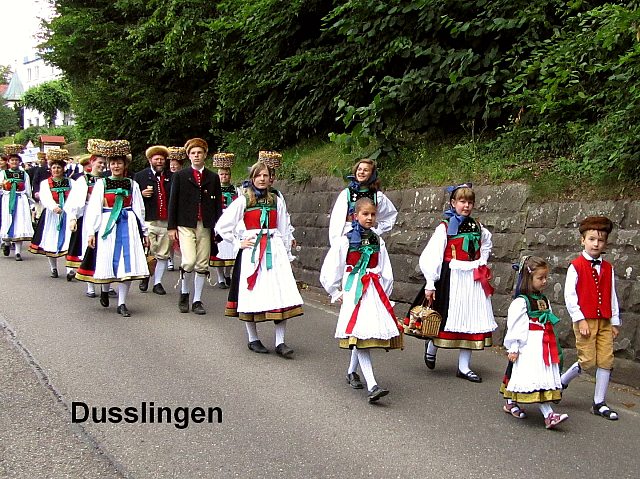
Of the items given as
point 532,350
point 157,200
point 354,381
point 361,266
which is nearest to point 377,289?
point 361,266

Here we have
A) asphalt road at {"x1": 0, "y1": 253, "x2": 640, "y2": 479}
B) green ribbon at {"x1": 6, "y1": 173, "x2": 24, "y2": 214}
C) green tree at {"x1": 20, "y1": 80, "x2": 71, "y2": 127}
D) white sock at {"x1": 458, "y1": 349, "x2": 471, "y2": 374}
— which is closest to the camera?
asphalt road at {"x1": 0, "y1": 253, "x2": 640, "y2": 479}

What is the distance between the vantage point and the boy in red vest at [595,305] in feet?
19.5

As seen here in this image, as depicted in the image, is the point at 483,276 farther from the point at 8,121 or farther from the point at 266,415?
the point at 8,121

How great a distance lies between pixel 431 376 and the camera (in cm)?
708

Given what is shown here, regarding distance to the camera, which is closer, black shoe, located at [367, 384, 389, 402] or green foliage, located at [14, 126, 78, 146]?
black shoe, located at [367, 384, 389, 402]

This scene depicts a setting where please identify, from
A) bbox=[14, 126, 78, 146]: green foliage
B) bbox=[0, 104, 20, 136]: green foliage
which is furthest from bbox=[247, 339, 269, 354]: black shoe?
bbox=[0, 104, 20, 136]: green foliage

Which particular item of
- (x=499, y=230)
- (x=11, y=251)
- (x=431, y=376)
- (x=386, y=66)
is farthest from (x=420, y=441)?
(x=11, y=251)

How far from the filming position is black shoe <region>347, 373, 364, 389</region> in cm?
656

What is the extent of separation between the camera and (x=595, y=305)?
→ 5961 millimetres

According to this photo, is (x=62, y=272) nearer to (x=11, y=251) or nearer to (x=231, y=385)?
(x=11, y=251)

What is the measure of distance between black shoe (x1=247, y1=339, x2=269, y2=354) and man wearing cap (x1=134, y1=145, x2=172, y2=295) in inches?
169

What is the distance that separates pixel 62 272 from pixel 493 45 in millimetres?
8200

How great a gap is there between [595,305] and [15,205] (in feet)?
42.3

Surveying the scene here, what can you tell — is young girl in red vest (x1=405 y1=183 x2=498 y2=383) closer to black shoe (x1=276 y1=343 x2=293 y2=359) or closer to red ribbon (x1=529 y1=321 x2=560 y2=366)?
red ribbon (x1=529 y1=321 x2=560 y2=366)
